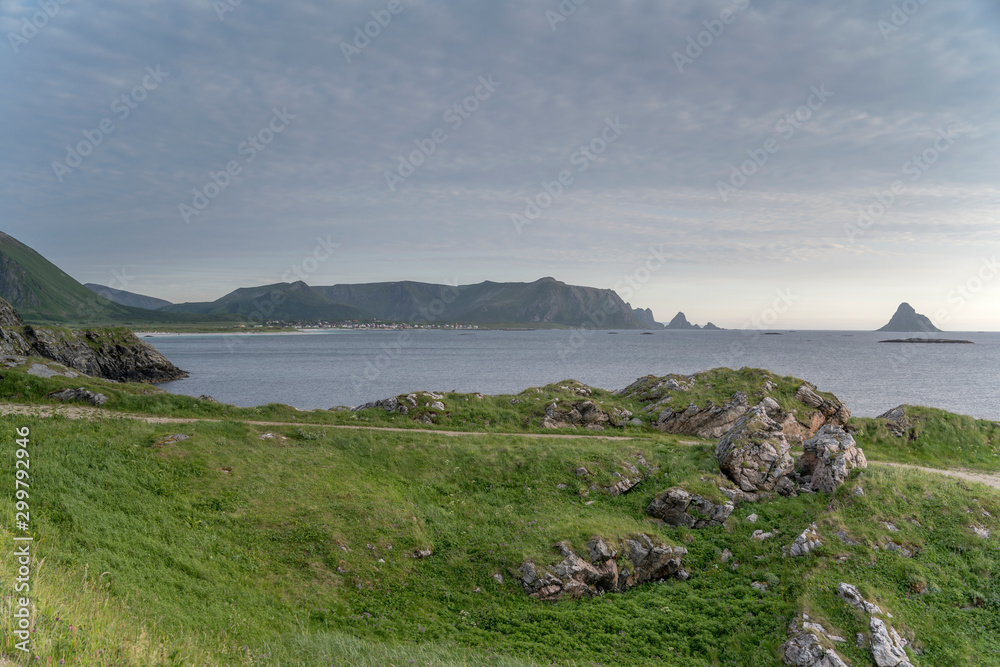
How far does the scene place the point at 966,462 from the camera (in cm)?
3947

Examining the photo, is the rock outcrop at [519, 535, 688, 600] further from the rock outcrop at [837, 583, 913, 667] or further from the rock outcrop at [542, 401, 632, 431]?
the rock outcrop at [542, 401, 632, 431]

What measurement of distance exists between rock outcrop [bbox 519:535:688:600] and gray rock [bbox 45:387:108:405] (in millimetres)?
37883

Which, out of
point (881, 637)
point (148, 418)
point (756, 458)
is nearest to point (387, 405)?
point (148, 418)

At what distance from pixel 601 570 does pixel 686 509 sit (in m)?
7.64

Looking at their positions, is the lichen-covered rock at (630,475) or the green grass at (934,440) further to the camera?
the green grass at (934,440)

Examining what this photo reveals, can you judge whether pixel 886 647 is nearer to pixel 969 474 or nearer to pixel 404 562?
pixel 404 562

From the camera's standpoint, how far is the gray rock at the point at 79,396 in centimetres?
3897

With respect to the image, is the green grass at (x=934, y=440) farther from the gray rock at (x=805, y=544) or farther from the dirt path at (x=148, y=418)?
the gray rock at (x=805, y=544)

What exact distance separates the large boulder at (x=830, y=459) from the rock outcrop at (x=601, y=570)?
35.5 feet

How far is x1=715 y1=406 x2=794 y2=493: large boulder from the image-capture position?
29.4m

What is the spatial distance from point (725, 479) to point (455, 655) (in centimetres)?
2038

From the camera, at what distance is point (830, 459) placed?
28609 millimetres

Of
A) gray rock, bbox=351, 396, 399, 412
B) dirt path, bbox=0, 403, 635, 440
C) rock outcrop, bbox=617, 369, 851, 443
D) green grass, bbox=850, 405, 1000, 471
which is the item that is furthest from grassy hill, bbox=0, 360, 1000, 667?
green grass, bbox=850, 405, 1000, 471

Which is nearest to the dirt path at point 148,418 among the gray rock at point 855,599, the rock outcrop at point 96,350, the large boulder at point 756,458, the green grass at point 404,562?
the green grass at point 404,562
